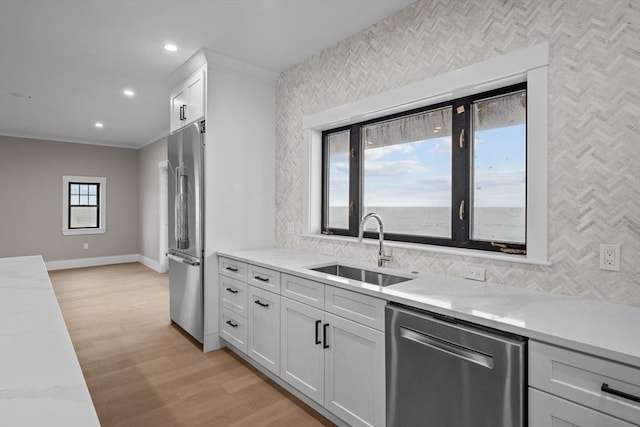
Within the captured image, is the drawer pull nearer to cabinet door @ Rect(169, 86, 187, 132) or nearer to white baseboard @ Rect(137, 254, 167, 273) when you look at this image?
cabinet door @ Rect(169, 86, 187, 132)

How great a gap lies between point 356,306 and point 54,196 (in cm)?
743

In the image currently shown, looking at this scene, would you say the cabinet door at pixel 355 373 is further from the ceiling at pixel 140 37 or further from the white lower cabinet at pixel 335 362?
the ceiling at pixel 140 37

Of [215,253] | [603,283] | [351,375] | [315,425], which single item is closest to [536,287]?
[603,283]

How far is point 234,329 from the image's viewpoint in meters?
2.99

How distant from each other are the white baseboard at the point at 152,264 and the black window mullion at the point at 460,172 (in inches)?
235

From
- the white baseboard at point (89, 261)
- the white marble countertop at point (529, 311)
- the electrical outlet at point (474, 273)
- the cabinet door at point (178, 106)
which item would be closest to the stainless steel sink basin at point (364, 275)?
the white marble countertop at point (529, 311)

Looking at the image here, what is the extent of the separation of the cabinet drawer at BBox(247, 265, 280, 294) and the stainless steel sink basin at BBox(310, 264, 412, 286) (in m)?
0.28

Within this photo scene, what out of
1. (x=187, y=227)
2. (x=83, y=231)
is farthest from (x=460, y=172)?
(x=83, y=231)

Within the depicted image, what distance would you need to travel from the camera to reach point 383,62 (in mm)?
2549

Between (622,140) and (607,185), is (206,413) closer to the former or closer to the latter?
(607,185)

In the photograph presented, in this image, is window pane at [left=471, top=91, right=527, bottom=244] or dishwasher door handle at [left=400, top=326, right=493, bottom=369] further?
window pane at [left=471, top=91, right=527, bottom=244]

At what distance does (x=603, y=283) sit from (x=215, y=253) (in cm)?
277

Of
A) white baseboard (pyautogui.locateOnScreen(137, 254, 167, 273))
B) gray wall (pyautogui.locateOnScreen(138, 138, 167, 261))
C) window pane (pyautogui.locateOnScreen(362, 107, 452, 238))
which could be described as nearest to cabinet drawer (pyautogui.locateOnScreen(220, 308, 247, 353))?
window pane (pyautogui.locateOnScreen(362, 107, 452, 238))

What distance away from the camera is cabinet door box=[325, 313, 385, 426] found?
1765 mm
